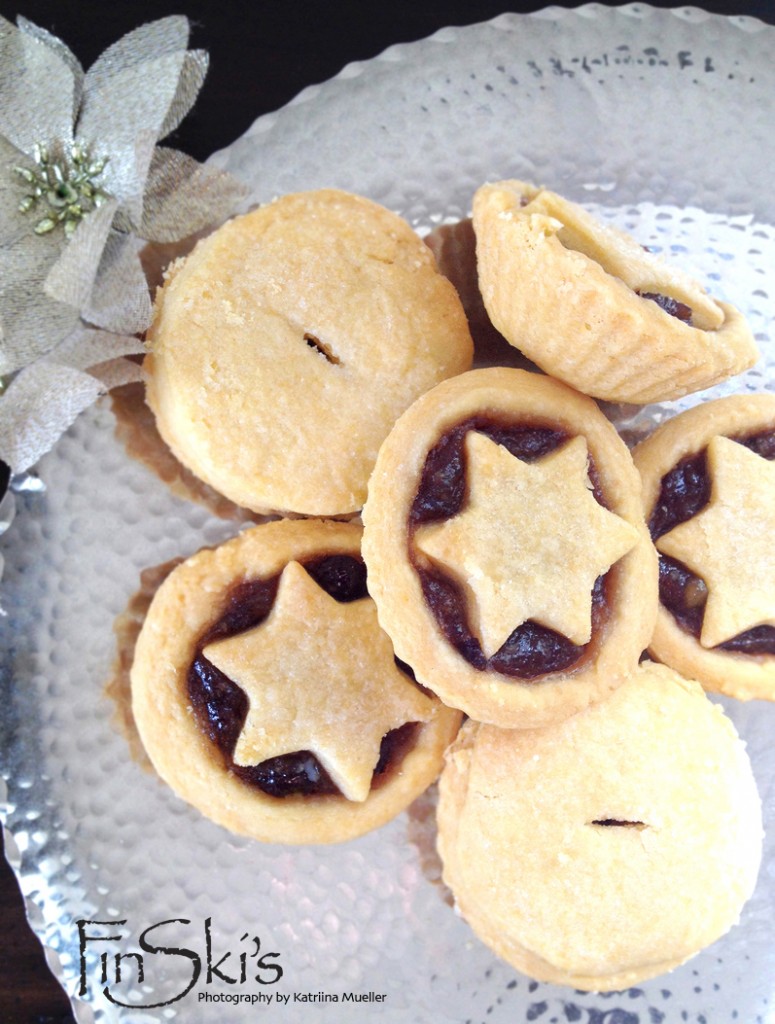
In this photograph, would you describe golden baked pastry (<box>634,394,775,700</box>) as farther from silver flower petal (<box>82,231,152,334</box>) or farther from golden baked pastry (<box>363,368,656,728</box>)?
silver flower petal (<box>82,231,152,334</box>)

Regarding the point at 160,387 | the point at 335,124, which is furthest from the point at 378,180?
→ the point at 160,387

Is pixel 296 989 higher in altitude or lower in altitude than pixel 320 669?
lower

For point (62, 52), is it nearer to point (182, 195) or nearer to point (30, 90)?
point (30, 90)

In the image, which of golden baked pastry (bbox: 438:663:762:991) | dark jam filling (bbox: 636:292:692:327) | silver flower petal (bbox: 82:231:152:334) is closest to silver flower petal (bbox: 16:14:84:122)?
silver flower petal (bbox: 82:231:152:334)

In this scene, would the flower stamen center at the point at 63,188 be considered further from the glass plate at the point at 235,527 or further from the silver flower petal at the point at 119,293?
the glass plate at the point at 235,527

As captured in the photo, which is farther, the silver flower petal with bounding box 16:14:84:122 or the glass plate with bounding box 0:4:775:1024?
the glass plate with bounding box 0:4:775:1024

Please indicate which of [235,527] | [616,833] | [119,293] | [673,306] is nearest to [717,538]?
[673,306]

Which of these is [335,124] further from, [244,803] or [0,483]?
[244,803]
